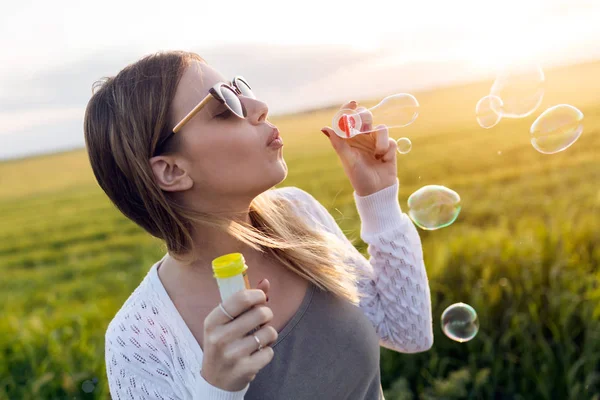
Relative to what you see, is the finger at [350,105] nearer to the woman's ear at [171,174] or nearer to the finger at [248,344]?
the woman's ear at [171,174]

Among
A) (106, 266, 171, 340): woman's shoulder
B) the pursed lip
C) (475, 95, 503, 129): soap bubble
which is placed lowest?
(106, 266, 171, 340): woman's shoulder

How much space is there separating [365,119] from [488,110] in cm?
93

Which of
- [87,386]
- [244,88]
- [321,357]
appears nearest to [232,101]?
[244,88]

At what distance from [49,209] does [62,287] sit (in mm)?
12051

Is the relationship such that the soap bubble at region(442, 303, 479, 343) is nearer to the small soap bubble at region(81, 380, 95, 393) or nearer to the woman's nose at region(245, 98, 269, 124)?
the woman's nose at region(245, 98, 269, 124)

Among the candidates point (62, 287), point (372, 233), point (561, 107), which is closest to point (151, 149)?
point (372, 233)

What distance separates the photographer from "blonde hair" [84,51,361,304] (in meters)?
1.66

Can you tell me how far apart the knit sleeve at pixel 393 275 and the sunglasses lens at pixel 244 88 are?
0.56m

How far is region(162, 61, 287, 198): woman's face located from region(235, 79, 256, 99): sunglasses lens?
5cm

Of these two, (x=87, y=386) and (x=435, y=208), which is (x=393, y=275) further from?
(x=87, y=386)

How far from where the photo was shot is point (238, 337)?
4.11 feet

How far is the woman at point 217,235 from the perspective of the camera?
65.1 inches

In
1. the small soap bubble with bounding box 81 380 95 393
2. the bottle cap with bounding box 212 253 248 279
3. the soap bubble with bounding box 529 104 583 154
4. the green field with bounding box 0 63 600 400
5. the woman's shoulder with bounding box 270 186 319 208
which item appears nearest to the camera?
the bottle cap with bounding box 212 253 248 279

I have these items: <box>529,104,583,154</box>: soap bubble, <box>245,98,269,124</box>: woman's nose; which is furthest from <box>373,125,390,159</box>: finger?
<box>529,104,583,154</box>: soap bubble
